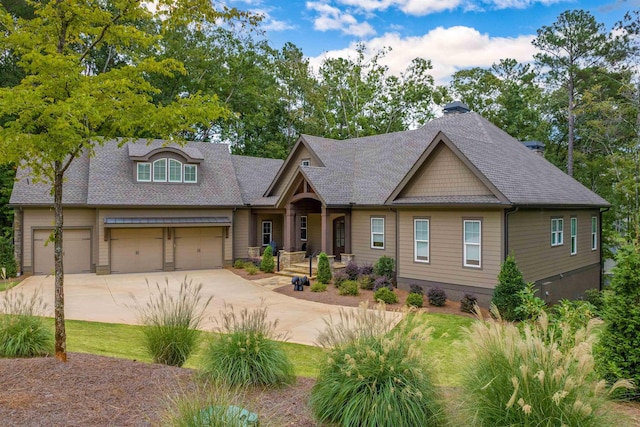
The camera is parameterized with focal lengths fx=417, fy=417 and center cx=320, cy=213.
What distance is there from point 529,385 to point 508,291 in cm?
979

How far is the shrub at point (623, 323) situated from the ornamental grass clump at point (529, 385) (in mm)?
1967

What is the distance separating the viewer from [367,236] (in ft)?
63.7

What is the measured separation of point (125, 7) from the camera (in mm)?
6207

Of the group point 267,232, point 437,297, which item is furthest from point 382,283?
point 267,232

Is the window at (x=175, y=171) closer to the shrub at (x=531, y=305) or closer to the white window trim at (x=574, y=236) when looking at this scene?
the shrub at (x=531, y=305)

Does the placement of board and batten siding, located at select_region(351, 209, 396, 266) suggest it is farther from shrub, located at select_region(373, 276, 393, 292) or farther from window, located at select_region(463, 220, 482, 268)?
window, located at select_region(463, 220, 482, 268)

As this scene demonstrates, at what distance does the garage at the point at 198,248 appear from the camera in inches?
870

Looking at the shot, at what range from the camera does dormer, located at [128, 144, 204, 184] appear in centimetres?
2183

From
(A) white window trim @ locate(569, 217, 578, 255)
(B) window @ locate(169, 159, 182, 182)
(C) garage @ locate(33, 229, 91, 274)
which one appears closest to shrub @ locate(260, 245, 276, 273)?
(B) window @ locate(169, 159, 182, 182)

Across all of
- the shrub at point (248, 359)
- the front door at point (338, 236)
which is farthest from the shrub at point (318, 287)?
the shrub at point (248, 359)

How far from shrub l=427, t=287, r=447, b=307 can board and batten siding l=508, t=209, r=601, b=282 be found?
2662 mm

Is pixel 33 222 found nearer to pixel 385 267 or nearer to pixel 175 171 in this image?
pixel 175 171

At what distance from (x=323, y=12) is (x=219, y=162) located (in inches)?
414

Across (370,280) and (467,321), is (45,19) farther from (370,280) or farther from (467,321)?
(370,280)
